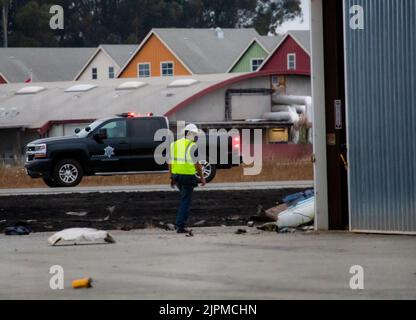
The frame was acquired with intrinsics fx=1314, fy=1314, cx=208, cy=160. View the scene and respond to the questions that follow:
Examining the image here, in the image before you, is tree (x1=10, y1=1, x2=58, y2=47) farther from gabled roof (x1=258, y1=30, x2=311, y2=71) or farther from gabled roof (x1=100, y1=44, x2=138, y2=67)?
gabled roof (x1=258, y1=30, x2=311, y2=71)

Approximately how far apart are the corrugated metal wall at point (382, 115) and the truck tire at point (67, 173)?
1806cm

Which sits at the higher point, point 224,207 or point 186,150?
point 186,150

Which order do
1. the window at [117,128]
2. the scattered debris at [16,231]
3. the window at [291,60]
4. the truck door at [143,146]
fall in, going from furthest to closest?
the window at [291,60]
the window at [117,128]
the truck door at [143,146]
the scattered debris at [16,231]

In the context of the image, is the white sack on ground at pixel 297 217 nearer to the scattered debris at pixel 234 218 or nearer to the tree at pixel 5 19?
the scattered debris at pixel 234 218

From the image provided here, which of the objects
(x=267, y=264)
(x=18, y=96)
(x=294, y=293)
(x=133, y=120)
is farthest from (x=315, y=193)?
(x=18, y=96)

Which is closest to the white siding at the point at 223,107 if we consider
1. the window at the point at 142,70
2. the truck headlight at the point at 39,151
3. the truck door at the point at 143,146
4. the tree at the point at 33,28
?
the window at the point at 142,70

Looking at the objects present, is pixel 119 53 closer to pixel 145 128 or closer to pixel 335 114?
pixel 145 128

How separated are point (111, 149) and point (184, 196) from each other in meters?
16.9

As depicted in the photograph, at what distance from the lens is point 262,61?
83625 millimetres

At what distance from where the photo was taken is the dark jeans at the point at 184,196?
1977cm

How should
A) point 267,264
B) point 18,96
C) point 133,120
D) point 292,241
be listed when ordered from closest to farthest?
1. point 267,264
2. point 292,241
3. point 133,120
4. point 18,96
